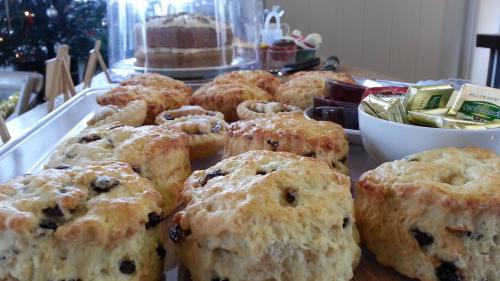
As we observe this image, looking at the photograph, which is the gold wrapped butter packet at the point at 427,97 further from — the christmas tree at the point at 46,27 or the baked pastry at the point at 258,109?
the christmas tree at the point at 46,27

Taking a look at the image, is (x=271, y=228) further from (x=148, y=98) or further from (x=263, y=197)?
(x=148, y=98)

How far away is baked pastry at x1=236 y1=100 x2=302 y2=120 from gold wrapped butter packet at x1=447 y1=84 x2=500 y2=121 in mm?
521

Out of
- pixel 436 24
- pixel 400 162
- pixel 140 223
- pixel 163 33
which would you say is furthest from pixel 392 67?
pixel 140 223

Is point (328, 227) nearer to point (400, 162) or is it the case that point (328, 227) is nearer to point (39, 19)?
point (400, 162)

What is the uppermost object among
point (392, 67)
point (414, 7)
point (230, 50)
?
point (414, 7)

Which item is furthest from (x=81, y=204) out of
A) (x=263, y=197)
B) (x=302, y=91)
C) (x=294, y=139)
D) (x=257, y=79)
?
(x=257, y=79)

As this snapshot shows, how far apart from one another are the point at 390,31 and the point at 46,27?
11.8 feet

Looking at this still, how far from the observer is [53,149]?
1427 millimetres

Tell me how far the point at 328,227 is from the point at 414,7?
4.61 meters

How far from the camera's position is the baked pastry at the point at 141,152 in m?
1.07

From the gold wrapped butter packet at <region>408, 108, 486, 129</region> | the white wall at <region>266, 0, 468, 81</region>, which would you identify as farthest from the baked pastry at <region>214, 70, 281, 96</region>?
the white wall at <region>266, 0, 468, 81</region>

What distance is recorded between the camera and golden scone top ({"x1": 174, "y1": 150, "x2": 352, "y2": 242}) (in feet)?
2.41

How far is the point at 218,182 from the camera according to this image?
873 mm

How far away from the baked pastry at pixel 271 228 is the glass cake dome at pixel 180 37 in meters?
1.68
